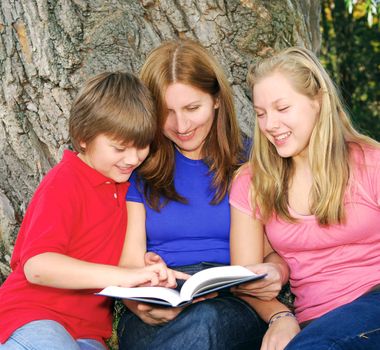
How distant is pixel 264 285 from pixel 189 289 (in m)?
0.53

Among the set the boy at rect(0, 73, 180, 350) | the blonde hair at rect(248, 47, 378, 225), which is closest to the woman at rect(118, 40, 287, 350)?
the boy at rect(0, 73, 180, 350)

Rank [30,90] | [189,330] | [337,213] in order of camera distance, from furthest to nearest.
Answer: [30,90], [337,213], [189,330]

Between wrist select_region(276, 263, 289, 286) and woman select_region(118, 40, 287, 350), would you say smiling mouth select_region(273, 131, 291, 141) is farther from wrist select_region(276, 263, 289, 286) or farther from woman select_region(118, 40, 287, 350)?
wrist select_region(276, 263, 289, 286)

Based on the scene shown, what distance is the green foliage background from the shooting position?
10531 millimetres

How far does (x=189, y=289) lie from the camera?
2.72 metres

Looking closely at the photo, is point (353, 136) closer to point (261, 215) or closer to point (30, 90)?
point (261, 215)

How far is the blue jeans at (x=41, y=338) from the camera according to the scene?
2865 millimetres

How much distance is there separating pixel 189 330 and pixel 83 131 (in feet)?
3.00

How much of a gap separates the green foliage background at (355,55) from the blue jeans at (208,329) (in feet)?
25.1

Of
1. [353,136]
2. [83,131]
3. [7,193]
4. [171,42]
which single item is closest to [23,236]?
[83,131]

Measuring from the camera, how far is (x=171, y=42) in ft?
11.3

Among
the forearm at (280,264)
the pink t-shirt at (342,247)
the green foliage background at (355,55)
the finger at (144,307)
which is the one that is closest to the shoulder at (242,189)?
the pink t-shirt at (342,247)

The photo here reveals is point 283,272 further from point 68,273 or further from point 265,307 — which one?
point 68,273

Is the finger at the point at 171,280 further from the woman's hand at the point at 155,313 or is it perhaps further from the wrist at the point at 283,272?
the wrist at the point at 283,272
